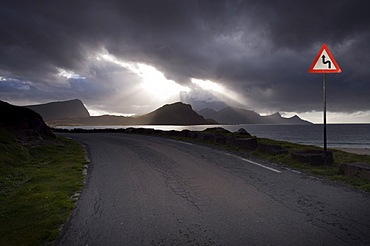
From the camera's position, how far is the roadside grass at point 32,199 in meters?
3.39

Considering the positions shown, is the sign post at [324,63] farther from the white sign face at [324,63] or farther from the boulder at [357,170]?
the boulder at [357,170]

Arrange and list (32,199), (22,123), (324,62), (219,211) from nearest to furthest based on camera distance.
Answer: (219,211) → (32,199) → (324,62) → (22,123)

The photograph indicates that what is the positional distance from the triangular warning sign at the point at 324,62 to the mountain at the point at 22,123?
16.6 meters

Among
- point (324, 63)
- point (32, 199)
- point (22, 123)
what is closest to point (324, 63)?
point (324, 63)

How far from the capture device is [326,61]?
27.2 feet

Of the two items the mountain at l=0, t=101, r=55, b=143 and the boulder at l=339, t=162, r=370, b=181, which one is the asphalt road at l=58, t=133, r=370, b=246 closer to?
the boulder at l=339, t=162, r=370, b=181

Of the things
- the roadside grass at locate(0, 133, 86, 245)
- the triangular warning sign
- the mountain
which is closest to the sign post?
the triangular warning sign

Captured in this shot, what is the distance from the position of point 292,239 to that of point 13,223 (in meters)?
4.53

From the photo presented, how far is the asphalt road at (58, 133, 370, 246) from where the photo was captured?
3.11 metres

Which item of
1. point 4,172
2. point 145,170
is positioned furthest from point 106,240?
point 4,172

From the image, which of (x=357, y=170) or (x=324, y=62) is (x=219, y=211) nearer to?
(x=357, y=170)

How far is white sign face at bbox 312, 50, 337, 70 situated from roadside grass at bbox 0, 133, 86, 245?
916cm

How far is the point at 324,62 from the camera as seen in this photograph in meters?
8.29

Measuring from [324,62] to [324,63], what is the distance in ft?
0.12
